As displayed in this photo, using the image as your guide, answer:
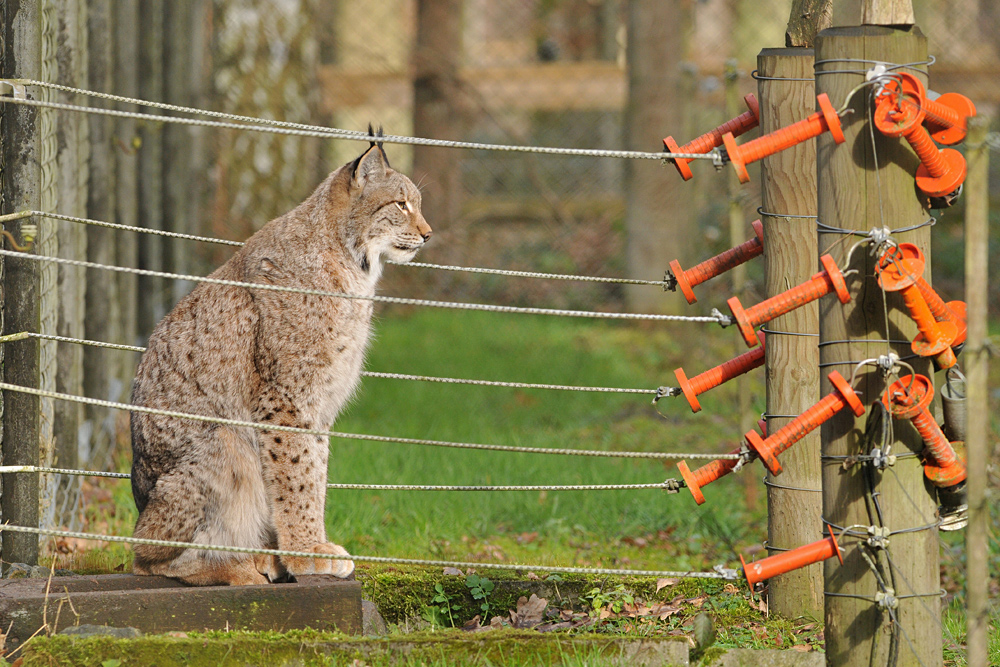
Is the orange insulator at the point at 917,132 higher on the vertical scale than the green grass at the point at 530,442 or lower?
higher

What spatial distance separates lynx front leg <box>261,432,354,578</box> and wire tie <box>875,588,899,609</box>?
170cm

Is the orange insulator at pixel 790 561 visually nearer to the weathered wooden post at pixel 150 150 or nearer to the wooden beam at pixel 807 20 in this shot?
the wooden beam at pixel 807 20

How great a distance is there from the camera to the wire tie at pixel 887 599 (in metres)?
2.67

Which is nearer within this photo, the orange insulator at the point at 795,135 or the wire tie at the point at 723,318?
the orange insulator at the point at 795,135

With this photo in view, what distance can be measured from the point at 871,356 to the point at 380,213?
201cm

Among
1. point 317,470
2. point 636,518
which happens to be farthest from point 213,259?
point 317,470

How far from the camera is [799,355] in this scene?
3.43 metres

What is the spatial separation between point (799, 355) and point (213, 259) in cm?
768

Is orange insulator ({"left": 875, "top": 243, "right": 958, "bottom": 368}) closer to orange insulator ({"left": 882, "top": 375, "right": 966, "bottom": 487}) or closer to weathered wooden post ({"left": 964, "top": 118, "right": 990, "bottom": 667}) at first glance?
orange insulator ({"left": 882, "top": 375, "right": 966, "bottom": 487})

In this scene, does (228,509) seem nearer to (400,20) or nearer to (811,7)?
(811,7)

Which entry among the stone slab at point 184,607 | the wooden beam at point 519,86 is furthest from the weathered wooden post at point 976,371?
Result: the wooden beam at point 519,86

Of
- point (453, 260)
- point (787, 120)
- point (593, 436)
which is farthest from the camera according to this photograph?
point (453, 260)

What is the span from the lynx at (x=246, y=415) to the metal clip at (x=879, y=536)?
1700 millimetres

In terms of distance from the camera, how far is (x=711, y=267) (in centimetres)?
317
